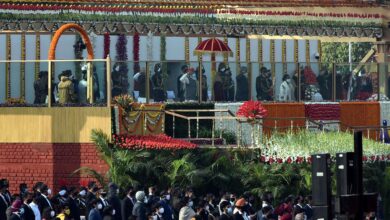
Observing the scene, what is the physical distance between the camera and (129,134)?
36.2 m

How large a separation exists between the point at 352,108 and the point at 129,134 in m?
9.46

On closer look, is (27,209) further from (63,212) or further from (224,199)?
(224,199)

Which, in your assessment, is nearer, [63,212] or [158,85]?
[63,212]

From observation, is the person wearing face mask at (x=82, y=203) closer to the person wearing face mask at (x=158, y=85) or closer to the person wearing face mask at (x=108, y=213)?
the person wearing face mask at (x=108, y=213)

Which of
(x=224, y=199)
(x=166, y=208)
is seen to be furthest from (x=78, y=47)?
(x=166, y=208)

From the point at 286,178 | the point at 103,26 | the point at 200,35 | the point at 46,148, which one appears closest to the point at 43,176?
the point at 46,148

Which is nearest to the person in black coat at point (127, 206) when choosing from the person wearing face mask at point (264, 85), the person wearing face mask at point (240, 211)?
the person wearing face mask at point (240, 211)

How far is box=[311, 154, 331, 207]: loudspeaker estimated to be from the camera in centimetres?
1902

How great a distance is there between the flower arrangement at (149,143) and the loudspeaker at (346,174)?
53.7 feet

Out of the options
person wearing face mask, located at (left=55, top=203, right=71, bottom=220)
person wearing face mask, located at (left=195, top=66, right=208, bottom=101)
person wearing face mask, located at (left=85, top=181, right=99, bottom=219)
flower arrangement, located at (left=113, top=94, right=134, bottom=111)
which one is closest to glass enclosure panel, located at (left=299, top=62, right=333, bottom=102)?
person wearing face mask, located at (left=195, top=66, right=208, bottom=101)

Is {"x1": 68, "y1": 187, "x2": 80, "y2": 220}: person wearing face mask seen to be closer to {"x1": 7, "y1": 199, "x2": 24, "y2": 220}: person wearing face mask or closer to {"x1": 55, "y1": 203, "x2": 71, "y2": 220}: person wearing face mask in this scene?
{"x1": 55, "y1": 203, "x2": 71, "y2": 220}: person wearing face mask

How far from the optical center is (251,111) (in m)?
38.2

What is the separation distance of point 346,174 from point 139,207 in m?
11.2

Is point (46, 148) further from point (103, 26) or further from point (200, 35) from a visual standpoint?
point (200, 35)
